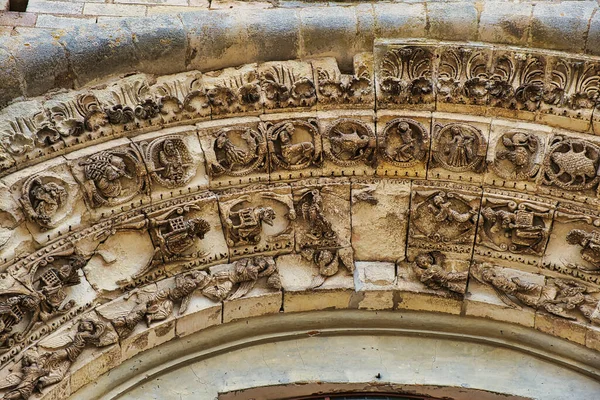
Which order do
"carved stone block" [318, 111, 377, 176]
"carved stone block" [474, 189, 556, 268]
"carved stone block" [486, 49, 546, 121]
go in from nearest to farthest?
"carved stone block" [474, 189, 556, 268]
"carved stone block" [318, 111, 377, 176]
"carved stone block" [486, 49, 546, 121]

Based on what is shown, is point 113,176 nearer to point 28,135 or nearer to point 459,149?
point 28,135

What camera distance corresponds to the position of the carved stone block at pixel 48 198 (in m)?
5.48

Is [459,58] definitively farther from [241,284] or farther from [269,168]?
[241,284]

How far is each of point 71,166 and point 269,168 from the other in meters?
1.37

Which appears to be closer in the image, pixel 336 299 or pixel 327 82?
pixel 336 299

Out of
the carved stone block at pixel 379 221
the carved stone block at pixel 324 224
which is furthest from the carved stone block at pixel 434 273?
the carved stone block at pixel 324 224

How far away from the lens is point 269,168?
627 cm

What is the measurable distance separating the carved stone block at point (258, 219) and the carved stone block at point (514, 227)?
1.36 m

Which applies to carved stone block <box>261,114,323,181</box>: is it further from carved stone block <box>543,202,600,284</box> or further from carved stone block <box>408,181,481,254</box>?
carved stone block <box>543,202,600,284</box>

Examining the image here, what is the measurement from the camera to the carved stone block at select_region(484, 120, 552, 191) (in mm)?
6250

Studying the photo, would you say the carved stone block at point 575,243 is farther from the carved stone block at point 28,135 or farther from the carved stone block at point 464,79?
the carved stone block at point 28,135

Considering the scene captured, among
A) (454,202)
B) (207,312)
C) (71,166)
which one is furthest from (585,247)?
(71,166)

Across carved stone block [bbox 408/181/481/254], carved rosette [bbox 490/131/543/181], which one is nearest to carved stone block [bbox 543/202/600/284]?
carved rosette [bbox 490/131/543/181]

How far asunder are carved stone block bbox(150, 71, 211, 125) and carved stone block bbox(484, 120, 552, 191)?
206cm
